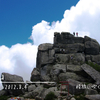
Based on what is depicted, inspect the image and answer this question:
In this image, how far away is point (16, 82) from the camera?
24.4 m

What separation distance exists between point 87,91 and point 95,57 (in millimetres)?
16527

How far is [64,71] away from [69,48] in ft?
26.7

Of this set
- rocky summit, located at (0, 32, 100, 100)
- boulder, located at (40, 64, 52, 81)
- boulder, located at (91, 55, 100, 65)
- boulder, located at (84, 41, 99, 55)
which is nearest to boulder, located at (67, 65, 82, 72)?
rocky summit, located at (0, 32, 100, 100)

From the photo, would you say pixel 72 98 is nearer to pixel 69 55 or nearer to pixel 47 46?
pixel 69 55

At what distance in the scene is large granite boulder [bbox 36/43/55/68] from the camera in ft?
114

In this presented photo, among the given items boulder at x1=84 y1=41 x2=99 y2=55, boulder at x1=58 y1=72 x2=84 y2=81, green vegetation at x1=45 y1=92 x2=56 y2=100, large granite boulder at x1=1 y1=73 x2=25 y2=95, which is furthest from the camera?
boulder at x1=84 y1=41 x2=99 y2=55

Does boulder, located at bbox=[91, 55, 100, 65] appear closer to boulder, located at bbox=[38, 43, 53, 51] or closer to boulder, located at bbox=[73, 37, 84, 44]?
boulder, located at bbox=[73, 37, 84, 44]

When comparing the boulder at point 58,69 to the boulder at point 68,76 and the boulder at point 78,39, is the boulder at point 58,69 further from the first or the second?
the boulder at point 78,39

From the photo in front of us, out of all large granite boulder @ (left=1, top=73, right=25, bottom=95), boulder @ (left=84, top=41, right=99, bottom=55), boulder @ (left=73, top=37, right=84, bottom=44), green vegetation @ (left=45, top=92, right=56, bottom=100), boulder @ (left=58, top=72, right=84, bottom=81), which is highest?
boulder @ (left=73, top=37, right=84, bottom=44)

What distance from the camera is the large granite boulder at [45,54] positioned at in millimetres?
34781

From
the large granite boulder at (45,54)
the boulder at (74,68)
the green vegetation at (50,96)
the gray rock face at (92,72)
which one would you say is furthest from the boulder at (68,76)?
the green vegetation at (50,96)

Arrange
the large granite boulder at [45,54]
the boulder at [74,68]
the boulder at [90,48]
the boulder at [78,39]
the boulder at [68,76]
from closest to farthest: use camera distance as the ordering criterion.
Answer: the boulder at [68,76]
the boulder at [74,68]
the large granite boulder at [45,54]
the boulder at [90,48]
the boulder at [78,39]

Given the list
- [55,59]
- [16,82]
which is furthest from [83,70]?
[16,82]

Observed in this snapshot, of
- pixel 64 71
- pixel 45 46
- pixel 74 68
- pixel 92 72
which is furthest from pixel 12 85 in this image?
pixel 45 46
